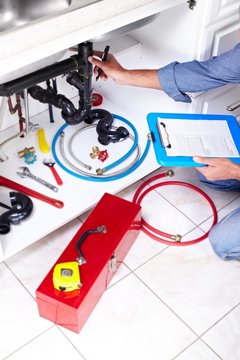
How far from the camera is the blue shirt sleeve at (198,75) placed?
1.70m

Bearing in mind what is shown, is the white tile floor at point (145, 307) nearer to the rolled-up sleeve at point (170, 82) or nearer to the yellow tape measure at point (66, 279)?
the yellow tape measure at point (66, 279)

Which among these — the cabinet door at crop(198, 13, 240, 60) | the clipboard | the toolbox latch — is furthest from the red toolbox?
the cabinet door at crop(198, 13, 240, 60)

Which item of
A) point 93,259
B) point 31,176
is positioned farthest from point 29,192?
point 93,259

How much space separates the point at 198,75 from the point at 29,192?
725mm

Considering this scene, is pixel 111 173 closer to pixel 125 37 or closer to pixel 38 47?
pixel 125 37

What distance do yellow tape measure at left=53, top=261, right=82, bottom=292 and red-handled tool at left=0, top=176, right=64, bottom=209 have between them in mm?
333

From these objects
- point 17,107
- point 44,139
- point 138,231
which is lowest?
point 138,231

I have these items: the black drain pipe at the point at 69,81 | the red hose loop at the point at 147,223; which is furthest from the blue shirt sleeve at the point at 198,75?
the red hose loop at the point at 147,223

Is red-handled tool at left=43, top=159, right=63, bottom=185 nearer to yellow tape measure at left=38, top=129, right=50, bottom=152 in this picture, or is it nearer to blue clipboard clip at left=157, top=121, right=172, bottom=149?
yellow tape measure at left=38, top=129, right=50, bottom=152

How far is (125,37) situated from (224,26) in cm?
39

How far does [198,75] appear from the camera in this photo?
1733mm

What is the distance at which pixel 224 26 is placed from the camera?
Answer: 1834 mm

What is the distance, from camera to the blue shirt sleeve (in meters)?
1.70

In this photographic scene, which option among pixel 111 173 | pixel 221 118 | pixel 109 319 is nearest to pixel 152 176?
pixel 111 173
